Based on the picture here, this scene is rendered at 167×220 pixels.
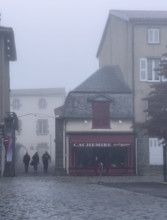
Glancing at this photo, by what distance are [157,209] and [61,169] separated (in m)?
22.7

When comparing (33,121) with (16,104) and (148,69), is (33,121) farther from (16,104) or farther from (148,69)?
(148,69)

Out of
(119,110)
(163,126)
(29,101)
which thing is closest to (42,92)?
(29,101)

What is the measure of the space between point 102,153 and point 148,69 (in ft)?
21.1

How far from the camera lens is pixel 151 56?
3722 centimetres

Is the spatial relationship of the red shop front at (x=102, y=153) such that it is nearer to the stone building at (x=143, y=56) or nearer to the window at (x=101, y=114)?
the window at (x=101, y=114)

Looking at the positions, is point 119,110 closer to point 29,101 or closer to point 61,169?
point 61,169

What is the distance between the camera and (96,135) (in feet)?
120

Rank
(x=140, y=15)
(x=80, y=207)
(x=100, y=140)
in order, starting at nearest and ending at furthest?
1. (x=80, y=207)
2. (x=100, y=140)
3. (x=140, y=15)

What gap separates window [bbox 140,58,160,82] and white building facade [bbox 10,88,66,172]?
30406 millimetres

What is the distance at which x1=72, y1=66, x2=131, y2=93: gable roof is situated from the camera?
3823 centimetres

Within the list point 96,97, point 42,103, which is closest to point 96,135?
point 96,97

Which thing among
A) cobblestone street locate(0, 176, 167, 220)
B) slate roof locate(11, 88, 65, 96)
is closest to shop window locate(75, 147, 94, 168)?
cobblestone street locate(0, 176, 167, 220)

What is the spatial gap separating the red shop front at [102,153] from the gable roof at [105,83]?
3407 millimetres

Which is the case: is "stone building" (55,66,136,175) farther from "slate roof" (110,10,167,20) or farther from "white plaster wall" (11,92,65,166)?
"white plaster wall" (11,92,65,166)
